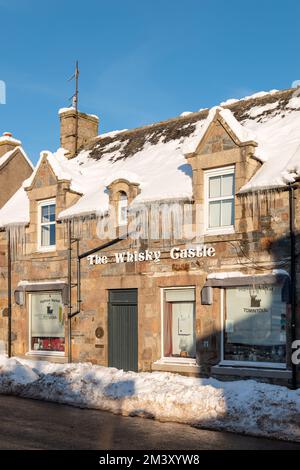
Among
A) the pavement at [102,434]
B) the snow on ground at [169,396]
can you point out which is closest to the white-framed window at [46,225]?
the snow on ground at [169,396]

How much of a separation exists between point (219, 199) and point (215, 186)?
15.2 inches

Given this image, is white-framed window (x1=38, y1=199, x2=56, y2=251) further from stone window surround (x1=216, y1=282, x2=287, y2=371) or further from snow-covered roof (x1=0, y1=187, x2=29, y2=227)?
stone window surround (x1=216, y1=282, x2=287, y2=371)

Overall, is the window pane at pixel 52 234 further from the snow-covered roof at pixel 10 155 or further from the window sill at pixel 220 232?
the window sill at pixel 220 232

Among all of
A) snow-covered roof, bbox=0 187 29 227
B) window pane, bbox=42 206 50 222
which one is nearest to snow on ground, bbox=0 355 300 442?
window pane, bbox=42 206 50 222

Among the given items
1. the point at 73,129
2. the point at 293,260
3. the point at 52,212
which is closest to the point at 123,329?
the point at 52,212

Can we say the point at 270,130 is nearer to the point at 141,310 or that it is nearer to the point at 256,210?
the point at 256,210

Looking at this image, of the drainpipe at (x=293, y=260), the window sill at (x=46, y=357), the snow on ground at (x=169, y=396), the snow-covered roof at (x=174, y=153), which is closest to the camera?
the snow on ground at (x=169, y=396)

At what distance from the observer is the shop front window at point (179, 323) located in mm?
16797

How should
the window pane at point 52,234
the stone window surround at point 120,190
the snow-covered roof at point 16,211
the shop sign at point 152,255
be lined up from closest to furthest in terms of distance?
the shop sign at point 152,255 → the stone window surround at point 120,190 → the window pane at point 52,234 → the snow-covered roof at point 16,211

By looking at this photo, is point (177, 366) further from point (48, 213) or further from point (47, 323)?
point (48, 213)

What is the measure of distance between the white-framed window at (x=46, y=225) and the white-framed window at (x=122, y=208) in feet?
9.75

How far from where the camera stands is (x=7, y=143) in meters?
25.8

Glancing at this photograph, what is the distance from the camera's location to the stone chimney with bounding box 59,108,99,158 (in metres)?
25.8

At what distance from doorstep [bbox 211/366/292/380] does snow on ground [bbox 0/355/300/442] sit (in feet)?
1.78
